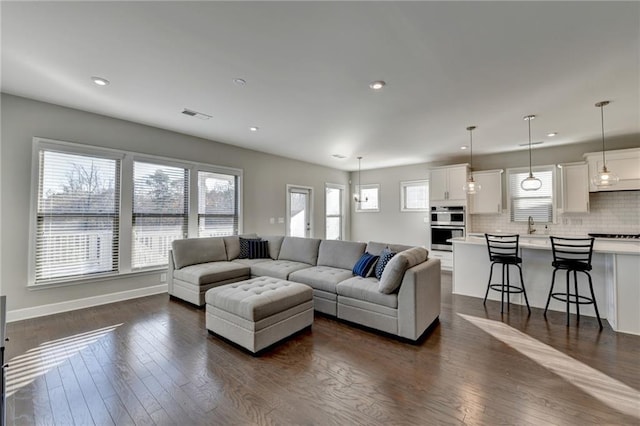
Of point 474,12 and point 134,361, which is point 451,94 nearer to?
point 474,12

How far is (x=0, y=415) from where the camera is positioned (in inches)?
42.4

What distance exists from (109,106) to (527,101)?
549 cm

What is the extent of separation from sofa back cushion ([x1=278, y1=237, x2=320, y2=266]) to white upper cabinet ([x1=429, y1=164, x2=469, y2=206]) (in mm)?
3560

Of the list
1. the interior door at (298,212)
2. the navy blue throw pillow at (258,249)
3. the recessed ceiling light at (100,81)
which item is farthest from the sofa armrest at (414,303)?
the interior door at (298,212)

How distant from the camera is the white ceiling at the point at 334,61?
199cm

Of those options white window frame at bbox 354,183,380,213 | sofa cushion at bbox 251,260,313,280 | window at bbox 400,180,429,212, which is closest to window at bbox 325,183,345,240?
white window frame at bbox 354,183,380,213

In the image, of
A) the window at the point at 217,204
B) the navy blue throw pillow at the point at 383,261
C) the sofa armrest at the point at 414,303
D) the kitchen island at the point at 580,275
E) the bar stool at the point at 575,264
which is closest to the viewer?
the sofa armrest at the point at 414,303

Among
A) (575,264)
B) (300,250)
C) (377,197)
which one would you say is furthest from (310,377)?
(377,197)

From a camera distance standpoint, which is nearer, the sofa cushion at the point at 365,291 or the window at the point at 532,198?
the sofa cushion at the point at 365,291

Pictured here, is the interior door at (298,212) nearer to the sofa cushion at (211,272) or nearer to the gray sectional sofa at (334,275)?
the gray sectional sofa at (334,275)

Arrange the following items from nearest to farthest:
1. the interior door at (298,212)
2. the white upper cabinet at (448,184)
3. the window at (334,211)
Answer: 1. the white upper cabinet at (448,184)
2. the interior door at (298,212)
3. the window at (334,211)

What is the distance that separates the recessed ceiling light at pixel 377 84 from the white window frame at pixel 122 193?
3.58m

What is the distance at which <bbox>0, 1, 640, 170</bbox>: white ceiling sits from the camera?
199 cm

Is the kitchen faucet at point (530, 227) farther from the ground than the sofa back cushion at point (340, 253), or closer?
farther from the ground
